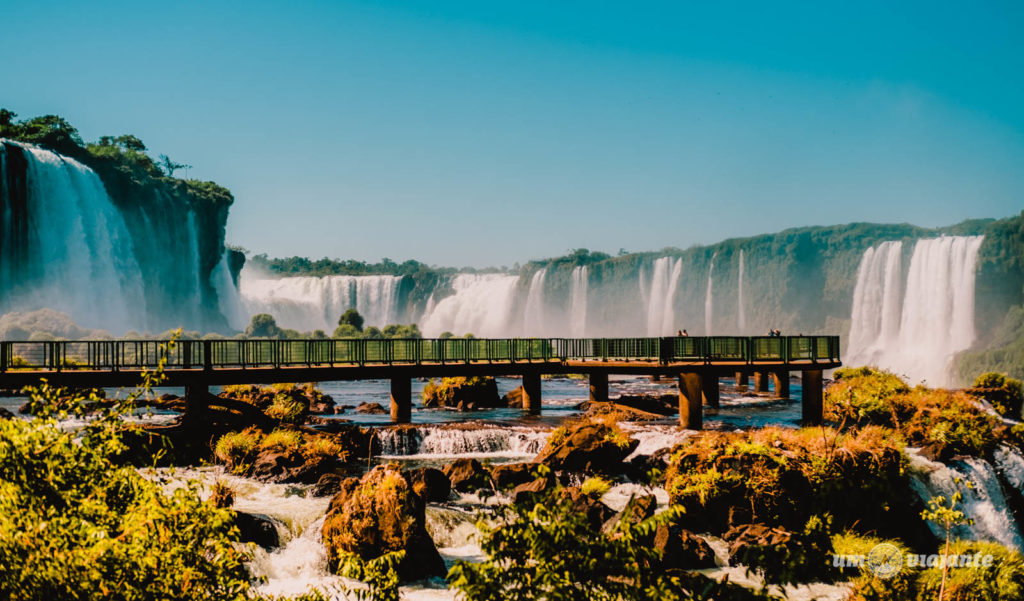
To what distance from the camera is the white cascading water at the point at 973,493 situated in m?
17.2

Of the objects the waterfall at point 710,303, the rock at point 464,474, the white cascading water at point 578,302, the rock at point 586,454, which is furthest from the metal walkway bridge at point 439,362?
the waterfall at point 710,303

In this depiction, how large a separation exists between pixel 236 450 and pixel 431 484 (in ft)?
22.7

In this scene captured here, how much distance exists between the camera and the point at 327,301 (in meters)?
103

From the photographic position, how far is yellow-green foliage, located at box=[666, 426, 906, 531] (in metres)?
15.2

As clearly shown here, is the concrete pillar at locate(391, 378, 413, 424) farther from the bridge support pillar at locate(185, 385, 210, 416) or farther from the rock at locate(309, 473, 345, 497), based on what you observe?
the rock at locate(309, 473, 345, 497)

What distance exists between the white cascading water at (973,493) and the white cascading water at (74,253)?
70112mm

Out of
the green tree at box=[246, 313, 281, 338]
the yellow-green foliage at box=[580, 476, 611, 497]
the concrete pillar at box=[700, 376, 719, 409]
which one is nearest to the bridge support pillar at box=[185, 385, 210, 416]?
the yellow-green foliage at box=[580, 476, 611, 497]

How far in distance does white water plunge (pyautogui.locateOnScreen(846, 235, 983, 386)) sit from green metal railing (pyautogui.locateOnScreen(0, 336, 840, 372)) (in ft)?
121

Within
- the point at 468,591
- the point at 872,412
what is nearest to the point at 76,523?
the point at 468,591

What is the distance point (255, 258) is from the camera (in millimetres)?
195875

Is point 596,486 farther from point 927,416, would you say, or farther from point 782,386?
point 782,386

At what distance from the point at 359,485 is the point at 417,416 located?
17658mm

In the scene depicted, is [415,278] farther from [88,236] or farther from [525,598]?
[525,598]
